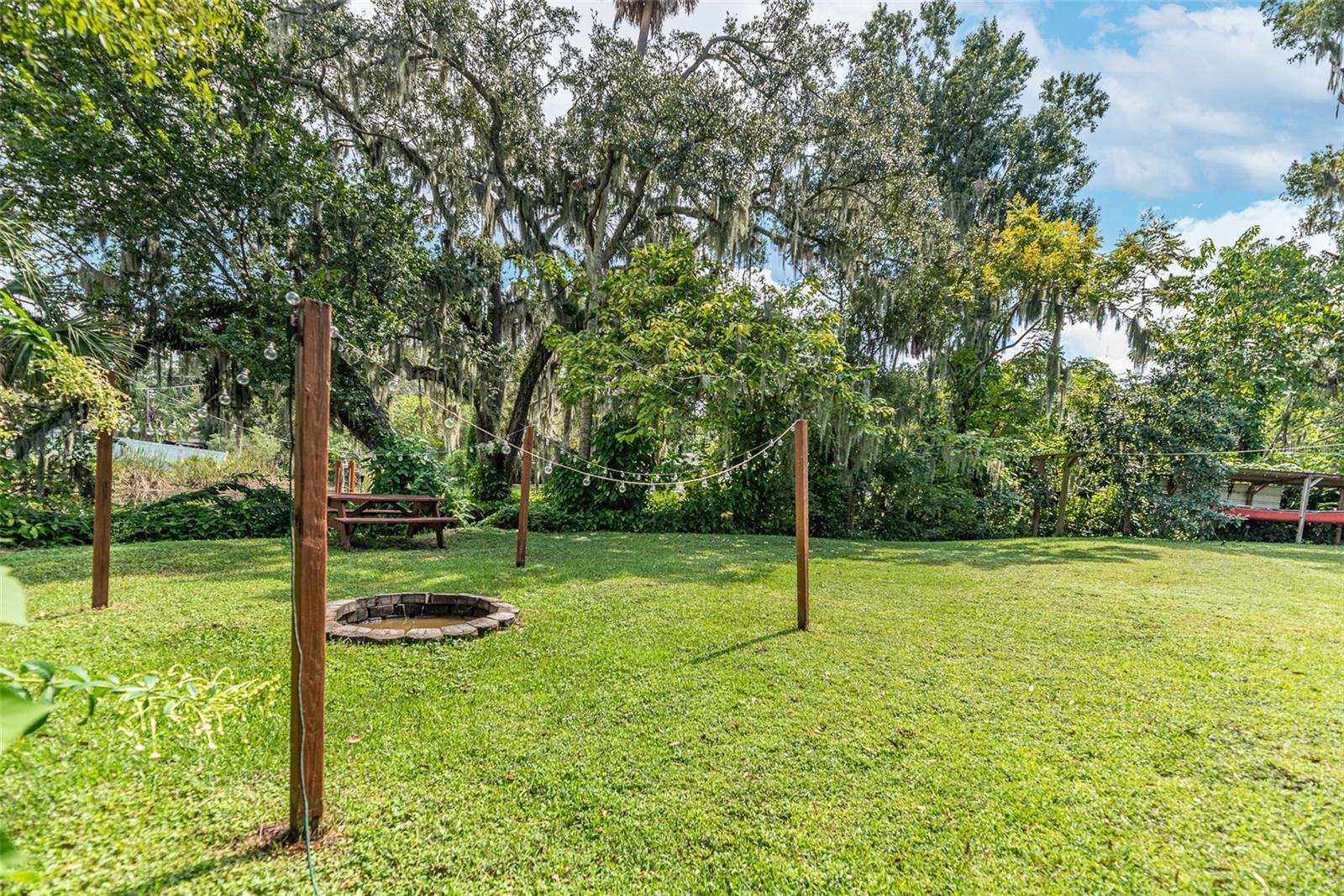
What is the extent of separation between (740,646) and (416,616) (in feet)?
7.57

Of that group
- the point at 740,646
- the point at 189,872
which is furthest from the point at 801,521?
the point at 189,872

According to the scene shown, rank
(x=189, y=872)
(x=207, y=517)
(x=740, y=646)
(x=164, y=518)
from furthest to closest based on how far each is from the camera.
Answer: (x=207, y=517) → (x=164, y=518) → (x=740, y=646) → (x=189, y=872)

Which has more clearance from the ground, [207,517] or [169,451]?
[169,451]

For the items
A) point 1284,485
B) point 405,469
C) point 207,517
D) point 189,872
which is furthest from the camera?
point 1284,485

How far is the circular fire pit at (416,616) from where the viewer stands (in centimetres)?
357

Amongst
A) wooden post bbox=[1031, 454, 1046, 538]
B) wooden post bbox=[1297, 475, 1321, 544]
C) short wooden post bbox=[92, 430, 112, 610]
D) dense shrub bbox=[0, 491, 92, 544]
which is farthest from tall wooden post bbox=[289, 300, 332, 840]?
wooden post bbox=[1297, 475, 1321, 544]

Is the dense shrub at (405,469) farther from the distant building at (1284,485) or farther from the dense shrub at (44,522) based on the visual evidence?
the distant building at (1284,485)

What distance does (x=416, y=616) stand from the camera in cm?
425

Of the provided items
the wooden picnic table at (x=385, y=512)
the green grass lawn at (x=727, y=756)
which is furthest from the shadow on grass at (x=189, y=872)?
the wooden picnic table at (x=385, y=512)

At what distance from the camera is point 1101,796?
2.16m

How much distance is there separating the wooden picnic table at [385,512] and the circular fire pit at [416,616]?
2.29 meters

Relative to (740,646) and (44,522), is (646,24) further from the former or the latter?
(44,522)

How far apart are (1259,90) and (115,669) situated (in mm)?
13929

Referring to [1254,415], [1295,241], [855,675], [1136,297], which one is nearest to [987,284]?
[1136,297]
